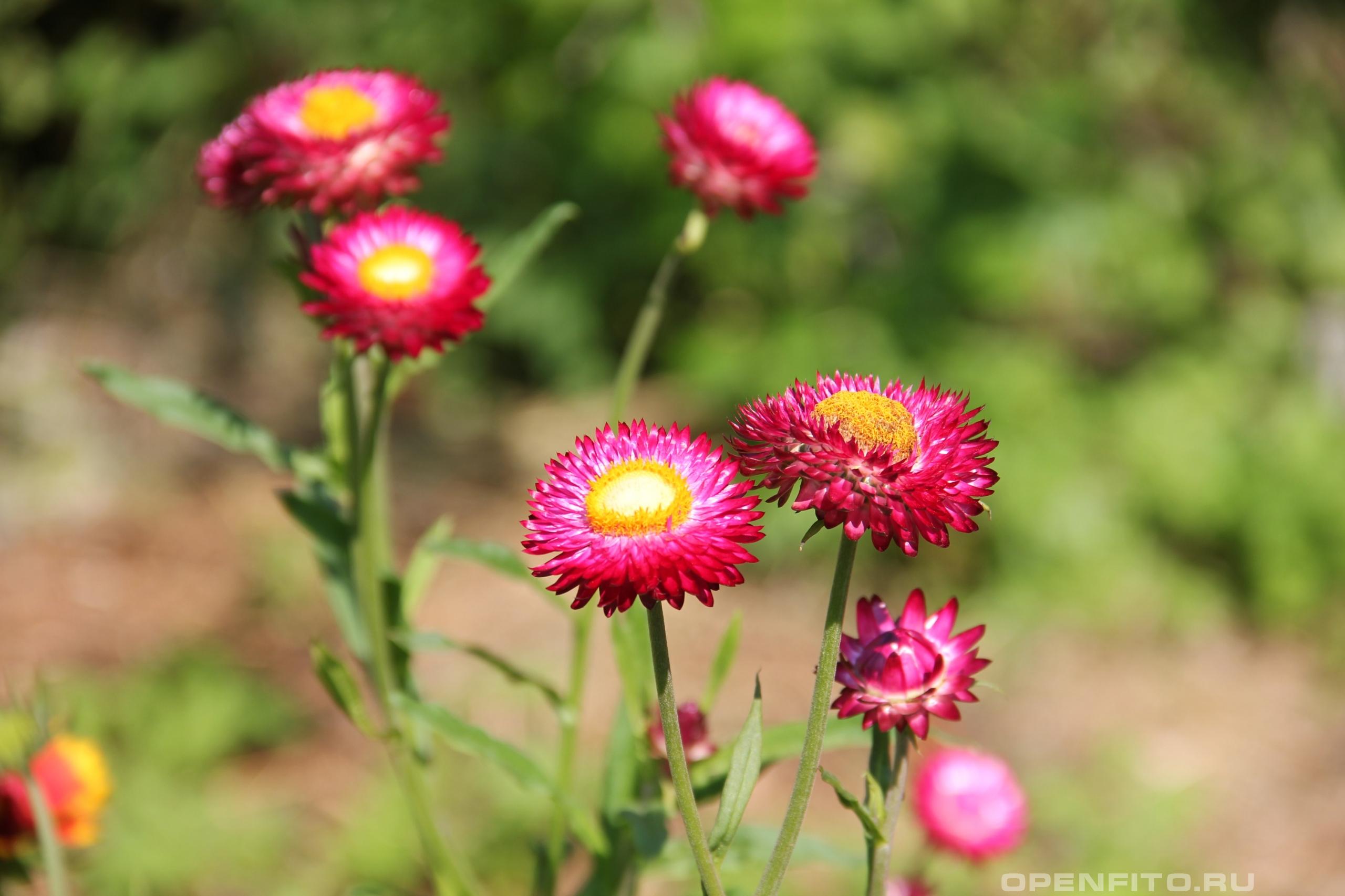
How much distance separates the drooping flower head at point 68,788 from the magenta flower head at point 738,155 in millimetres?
960

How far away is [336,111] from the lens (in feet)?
4.29

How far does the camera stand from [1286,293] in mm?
3814

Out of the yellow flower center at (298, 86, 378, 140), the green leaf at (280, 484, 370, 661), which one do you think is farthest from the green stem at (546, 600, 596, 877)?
the yellow flower center at (298, 86, 378, 140)

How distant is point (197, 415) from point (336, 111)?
0.36 m

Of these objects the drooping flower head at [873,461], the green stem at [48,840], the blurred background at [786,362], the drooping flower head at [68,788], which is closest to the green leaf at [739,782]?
the drooping flower head at [873,461]

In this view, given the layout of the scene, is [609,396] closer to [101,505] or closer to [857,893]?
[101,505]

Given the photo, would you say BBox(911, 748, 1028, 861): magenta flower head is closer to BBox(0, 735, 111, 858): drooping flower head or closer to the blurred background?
BBox(0, 735, 111, 858): drooping flower head

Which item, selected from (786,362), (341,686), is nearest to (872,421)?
(341,686)

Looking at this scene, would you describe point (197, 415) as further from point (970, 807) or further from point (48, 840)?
point (970, 807)

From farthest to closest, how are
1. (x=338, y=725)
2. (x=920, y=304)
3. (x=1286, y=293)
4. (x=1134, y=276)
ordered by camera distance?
(x=1286, y=293), (x=1134, y=276), (x=920, y=304), (x=338, y=725)

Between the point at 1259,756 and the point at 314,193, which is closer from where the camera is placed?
the point at 314,193

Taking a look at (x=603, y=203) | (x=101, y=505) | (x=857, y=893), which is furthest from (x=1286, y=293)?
(x=101, y=505)

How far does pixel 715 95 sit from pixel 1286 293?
298 cm

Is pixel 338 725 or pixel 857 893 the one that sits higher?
pixel 338 725
